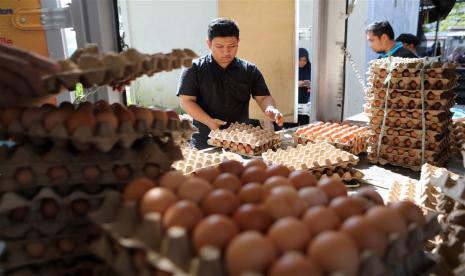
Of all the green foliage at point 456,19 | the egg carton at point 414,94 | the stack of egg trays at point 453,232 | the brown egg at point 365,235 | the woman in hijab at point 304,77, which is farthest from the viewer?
the green foliage at point 456,19

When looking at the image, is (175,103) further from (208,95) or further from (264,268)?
(264,268)

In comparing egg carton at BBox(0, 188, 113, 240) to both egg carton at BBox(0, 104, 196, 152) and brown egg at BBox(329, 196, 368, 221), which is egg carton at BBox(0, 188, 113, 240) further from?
brown egg at BBox(329, 196, 368, 221)

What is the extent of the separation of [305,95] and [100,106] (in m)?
6.25

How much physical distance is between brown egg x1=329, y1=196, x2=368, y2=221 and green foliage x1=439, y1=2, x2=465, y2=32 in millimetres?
9335

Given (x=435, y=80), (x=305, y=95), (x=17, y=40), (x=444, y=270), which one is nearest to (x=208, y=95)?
(x=17, y=40)

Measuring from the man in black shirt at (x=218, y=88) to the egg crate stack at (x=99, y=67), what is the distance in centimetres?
241

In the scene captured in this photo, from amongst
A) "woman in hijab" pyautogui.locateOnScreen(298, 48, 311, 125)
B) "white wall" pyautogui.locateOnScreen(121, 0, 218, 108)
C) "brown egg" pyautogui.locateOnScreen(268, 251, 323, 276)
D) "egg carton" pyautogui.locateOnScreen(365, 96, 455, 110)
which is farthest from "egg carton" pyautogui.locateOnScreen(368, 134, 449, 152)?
"white wall" pyautogui.locateOnScreen(121, 0, 218, 108)

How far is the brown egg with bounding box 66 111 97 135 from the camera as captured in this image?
3.48 ft

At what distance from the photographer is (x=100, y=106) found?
124 centimetres

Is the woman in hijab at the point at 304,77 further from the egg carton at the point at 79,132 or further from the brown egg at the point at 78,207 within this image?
the brown egg at the point at 78,207

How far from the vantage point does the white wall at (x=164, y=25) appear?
9.17 meters

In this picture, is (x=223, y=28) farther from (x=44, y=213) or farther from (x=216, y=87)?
(x=44, y=213)

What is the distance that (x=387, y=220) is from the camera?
2.90 ft

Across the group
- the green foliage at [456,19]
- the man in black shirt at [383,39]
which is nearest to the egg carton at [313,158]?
the man in black shirt at [383,39]
